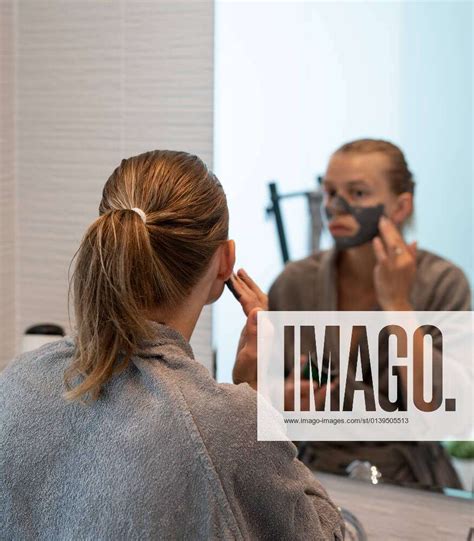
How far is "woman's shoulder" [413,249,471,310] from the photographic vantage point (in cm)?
168

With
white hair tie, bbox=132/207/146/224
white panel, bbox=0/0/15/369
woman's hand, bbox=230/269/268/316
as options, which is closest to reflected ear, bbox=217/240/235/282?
white hair tie, bbox=132/207/146/224

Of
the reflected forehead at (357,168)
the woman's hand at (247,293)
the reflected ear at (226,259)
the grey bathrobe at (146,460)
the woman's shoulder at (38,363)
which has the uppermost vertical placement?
the reflected forehead at (357,168)

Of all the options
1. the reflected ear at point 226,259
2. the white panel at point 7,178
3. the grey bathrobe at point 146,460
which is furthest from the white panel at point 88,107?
the grey bathrobe at point 146,460

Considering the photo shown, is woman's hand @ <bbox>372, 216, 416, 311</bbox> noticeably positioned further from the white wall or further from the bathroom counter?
the bathroom counter

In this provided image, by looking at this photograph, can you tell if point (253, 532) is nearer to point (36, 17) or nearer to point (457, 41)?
point (457, 41)

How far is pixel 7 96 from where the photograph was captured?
2.02m

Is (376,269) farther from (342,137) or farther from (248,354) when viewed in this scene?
(248,354)

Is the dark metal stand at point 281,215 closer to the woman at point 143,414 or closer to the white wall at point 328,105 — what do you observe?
the white wall at point 328,105

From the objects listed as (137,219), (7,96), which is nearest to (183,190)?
(137,219)

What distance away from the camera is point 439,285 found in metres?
1.70

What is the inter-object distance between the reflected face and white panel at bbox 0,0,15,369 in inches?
30.7

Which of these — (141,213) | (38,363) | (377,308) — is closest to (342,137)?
(377,308)

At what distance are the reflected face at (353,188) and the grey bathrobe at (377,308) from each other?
0.07 meters

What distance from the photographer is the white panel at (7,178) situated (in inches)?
79.0
